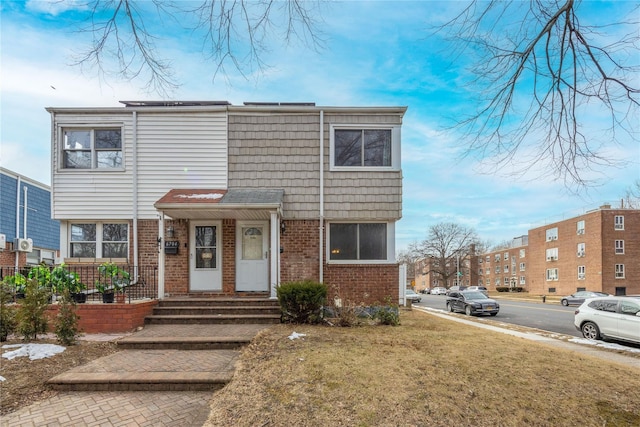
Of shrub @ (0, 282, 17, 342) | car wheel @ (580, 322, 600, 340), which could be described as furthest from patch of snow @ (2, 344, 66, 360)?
car wheel @ (580, 322, 600, 340)

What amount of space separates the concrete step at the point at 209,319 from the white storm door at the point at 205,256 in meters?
1.86

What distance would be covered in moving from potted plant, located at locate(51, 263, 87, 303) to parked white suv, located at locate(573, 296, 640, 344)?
540 inches

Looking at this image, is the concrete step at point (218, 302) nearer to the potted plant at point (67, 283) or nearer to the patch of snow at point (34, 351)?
the potted plant at point (67, 283)

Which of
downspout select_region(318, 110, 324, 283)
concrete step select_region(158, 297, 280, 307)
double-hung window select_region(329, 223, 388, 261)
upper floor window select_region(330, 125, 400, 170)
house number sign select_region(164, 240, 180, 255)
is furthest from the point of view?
upper floor window select_region(330, 125, 400, 170)

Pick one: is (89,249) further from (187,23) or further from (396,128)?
(396,128)

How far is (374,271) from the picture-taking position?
9352 mm

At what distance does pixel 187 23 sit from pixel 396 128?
714 cm

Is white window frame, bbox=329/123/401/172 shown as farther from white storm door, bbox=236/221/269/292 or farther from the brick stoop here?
the brick stoop

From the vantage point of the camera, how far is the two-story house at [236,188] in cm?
934

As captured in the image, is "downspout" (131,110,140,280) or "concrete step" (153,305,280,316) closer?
"concrete step" (153,305,280,316)

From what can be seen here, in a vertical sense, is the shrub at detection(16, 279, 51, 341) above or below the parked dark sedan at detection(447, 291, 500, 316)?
above

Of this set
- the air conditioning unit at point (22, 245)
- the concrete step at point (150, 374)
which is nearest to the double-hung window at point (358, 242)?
the concrete step at point (150, 374)

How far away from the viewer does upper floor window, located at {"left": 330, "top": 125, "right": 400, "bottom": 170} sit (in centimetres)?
965

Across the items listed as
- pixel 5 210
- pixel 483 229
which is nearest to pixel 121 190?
pixel 5 210
